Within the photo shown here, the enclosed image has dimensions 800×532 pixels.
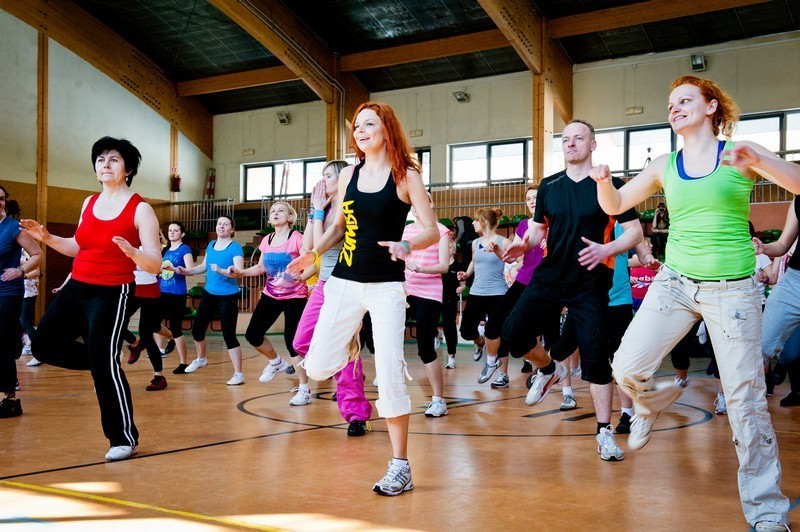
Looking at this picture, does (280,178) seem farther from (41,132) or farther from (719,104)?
(719,104)

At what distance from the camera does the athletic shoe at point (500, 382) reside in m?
7.36

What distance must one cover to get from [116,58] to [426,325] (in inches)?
747

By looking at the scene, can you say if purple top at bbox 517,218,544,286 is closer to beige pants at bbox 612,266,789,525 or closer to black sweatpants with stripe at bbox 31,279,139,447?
beige pants at bbox 612,266,789,525

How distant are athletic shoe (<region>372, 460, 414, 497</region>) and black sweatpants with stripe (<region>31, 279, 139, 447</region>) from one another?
1.53 m

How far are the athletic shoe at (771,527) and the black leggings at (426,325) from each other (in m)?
2.98

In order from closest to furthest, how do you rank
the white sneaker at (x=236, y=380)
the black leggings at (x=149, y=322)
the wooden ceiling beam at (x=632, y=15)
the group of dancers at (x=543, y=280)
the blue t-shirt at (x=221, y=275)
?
the group of dancers at (x=543, y=280), the black leggings at (x=149, y=322), the white sneaker at (x=236, y=380), the blue t-shirt at (x=221, y=275), the wooden ceiling beam at (x=632, y=15)

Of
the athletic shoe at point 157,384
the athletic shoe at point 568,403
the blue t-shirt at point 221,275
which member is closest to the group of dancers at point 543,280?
the athletic shoe at point 568,403

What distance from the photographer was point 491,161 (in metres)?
21.3

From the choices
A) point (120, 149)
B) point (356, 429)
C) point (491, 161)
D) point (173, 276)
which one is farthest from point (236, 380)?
point (491, 161)

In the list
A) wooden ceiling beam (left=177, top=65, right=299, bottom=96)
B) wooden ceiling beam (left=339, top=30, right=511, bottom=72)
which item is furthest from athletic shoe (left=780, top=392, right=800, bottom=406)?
wooden ceiling beam (left=177, top=65, right=299, bottom=96)

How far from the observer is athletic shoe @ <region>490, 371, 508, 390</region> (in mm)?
7359

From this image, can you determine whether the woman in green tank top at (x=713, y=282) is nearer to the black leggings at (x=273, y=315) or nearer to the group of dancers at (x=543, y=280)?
the group of dancers at (x=543, y=280)

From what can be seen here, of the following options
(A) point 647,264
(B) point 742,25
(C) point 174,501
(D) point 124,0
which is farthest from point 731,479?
(D) point 124,0

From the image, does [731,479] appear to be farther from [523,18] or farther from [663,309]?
[523,18]
